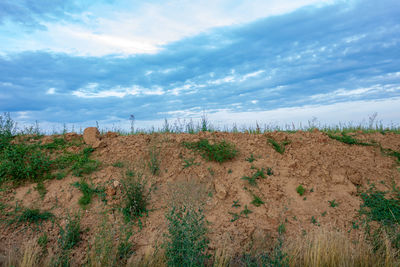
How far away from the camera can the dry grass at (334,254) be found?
14.9 ft

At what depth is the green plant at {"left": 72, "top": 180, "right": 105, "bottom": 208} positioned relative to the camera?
5809mm

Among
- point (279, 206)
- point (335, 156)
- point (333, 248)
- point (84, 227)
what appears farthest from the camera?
point (335, 156)

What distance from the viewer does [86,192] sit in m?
5.98

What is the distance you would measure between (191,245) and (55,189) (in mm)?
3567

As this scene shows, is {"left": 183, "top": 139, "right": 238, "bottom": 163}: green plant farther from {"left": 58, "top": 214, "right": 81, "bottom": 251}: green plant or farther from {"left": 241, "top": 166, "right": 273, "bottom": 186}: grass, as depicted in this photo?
{"left": 58, "top": 214, "right": 81, "bottom": 251}: green plant

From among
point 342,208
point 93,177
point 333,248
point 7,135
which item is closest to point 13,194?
point 93,177

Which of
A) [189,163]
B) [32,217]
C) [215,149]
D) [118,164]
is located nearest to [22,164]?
[32,217]

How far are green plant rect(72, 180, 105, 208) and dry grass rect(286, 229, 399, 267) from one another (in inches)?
146

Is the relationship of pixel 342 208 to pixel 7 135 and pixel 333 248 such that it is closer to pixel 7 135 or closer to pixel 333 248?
pixel 333 248

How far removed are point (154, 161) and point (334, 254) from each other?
3.92 m

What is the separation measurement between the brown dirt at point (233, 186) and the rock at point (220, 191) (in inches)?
0.8

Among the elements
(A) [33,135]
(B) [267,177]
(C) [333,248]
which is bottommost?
(C) [333,248]

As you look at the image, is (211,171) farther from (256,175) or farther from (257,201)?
(257,201)

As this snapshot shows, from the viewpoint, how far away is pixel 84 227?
5406 millimetres
